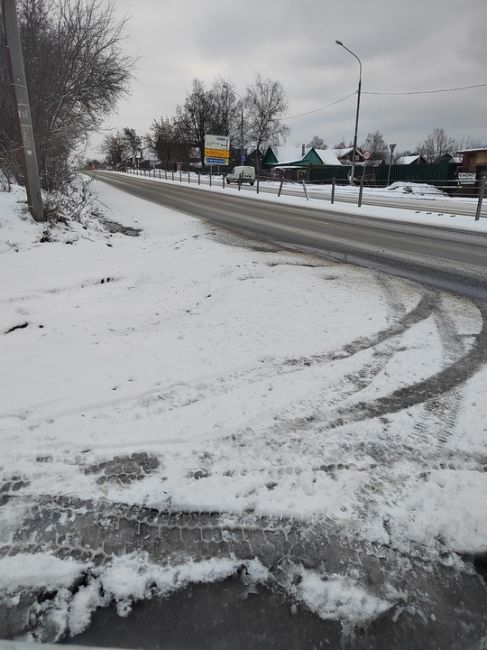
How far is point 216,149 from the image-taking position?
51.2 metres

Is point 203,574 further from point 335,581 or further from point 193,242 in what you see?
point 193,242

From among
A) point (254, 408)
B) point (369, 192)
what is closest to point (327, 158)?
point (369, 192)

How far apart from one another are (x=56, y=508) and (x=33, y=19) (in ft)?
45.8

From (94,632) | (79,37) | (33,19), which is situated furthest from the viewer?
(79,37)

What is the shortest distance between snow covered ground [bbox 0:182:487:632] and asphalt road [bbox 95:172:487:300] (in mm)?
1257

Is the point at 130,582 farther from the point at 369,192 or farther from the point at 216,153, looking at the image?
the point at 216,153

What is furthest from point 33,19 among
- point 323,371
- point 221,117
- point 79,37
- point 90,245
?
point 221,117

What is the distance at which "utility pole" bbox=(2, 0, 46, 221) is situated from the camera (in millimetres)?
6344

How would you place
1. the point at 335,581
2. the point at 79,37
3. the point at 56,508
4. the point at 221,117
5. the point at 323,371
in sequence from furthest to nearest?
the point at 221,117, the point at 79,37, the point at 323,371, the point at 56,508, the point at 335,581

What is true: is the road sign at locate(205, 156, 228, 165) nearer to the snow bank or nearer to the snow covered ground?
the snow covered ground

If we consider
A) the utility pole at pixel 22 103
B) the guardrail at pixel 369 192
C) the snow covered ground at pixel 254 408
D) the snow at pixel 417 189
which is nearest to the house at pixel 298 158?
the guardrail at pixel 369 192

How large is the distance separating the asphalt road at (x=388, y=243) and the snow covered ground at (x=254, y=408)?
1.26 meters

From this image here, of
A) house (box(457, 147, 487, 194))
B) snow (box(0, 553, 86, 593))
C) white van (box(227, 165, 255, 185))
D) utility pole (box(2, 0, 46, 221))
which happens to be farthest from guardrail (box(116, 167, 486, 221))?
snow (box(0, 553, 86, 593))

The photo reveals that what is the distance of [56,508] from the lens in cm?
179
